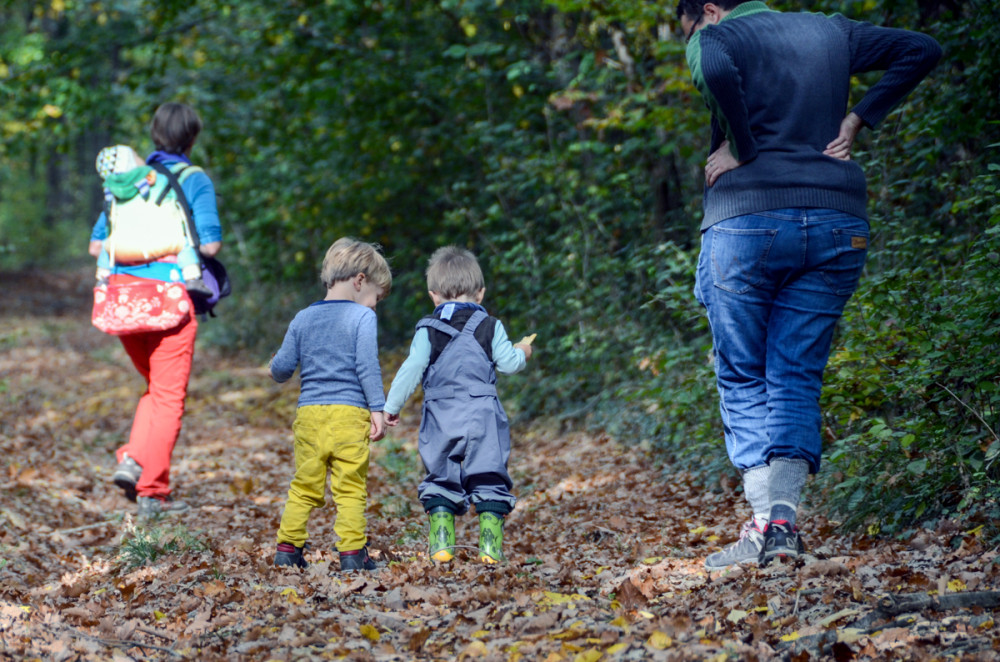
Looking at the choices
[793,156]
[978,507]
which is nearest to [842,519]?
[978,507]

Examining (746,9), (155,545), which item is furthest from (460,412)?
(746,9)

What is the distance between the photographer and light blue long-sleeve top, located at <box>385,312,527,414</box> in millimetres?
4102

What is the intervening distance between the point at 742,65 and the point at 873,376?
1.89m

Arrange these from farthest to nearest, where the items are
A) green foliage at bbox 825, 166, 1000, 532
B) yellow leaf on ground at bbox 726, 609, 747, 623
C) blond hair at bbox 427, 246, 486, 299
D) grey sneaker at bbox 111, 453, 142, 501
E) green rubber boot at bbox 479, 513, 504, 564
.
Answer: grey sneaker at bbox 111, 453, 142, 501
blond hair at bbox 427, 246, 486, 299
green rubber boot at bbox 479, 513, 504, 564
green foliage at bbox 825, 166, 1000, 532
yellow leaf on ground at bbox 726, 609, 747, 623

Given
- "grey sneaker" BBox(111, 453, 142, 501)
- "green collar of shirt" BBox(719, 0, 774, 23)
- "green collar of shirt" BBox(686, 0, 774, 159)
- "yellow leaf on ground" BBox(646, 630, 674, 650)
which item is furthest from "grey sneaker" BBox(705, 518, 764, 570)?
"grey sneaker" BBox(111, 453, 142, 501)

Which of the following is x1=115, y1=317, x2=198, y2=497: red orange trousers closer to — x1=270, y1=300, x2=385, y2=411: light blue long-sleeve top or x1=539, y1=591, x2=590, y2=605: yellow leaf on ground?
x1=270, y1=300, x2=385, y2=411: light blue long-sleeve top

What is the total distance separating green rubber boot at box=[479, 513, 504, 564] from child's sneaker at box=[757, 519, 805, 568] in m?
1.21

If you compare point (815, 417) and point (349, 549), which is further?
point (349, 549)

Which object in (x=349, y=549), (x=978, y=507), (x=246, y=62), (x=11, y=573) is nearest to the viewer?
(x=978, y=507)

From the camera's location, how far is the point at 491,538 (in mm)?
4051

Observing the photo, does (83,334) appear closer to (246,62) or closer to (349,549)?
(246,62)

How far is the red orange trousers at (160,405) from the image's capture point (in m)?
5.61

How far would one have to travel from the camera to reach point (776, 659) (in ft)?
8.17

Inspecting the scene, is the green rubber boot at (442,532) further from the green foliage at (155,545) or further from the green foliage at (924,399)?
the green foliage at (924,399)
